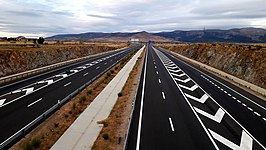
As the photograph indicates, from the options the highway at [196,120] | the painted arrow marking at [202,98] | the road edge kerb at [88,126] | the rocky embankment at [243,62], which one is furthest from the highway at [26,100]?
the rocky embankment at [243,62]

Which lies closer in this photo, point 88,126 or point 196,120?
point 88,126

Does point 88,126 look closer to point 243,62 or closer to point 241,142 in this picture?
point 241,142

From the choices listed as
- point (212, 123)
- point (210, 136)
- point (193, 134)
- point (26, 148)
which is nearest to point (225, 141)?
point (210, 136)

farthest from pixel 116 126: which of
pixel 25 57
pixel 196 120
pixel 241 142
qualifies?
pixel 25 57

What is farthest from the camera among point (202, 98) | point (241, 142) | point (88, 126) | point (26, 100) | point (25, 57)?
point (25, 57)

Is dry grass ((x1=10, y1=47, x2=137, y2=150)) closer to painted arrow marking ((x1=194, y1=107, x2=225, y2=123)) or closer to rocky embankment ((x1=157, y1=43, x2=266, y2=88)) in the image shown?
painted arrow marking ((x1=194, y1=107, x2=225, y2=123))

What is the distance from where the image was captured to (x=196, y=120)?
16609 mm

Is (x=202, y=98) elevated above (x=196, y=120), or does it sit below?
below

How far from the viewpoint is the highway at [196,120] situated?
1304cm

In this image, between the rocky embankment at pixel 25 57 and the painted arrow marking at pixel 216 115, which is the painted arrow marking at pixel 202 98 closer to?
the painted arrow marking at pixel 216 115

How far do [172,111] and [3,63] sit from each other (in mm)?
33001

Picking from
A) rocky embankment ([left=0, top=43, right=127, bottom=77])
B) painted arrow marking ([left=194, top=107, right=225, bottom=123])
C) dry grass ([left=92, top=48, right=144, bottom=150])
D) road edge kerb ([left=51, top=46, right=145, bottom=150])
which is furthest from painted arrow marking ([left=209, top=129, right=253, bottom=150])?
rocky embankment ([left=0, top=43, right=127, bottom=77])

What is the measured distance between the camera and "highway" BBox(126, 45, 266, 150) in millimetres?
13039

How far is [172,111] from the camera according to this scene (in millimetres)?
18562
